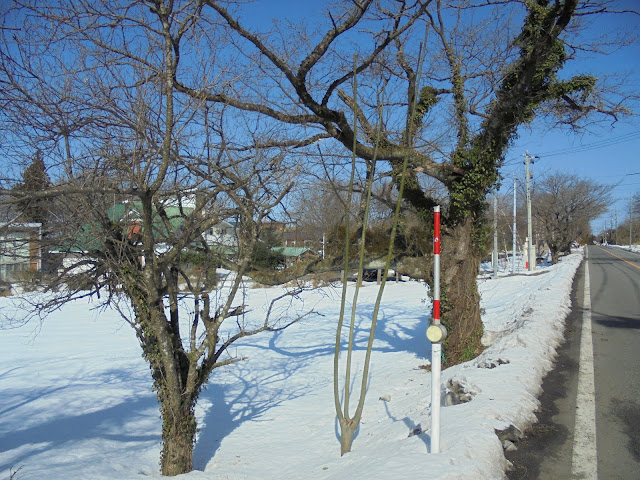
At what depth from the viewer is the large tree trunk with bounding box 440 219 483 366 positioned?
9211 millimetres

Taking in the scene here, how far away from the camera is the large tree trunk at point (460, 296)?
9.21 metres

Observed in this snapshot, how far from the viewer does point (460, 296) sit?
9.25m

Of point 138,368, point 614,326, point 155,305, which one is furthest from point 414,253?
point 138,368

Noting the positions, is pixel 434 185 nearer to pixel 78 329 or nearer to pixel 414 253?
pixel 414 253

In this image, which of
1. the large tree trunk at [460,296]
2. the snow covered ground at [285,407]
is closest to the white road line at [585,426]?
the snow covered ground at [285,407]

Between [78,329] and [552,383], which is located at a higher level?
[552,383]

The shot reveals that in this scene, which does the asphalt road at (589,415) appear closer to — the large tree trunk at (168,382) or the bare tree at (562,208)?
the large tree trunk at (168,382)

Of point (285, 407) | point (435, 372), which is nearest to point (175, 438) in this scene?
point (285, 407)

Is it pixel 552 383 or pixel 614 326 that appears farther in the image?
pixel 614 326

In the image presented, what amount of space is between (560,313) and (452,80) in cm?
571

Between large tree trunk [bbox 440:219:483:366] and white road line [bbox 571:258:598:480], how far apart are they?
1926 mm

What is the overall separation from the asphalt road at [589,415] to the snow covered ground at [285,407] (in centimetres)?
21

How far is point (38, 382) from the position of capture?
12.9 meters

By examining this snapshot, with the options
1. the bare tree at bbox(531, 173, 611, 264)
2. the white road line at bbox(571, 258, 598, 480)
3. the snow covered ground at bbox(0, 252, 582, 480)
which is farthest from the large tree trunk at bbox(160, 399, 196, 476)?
the bare tree at bbox(531, 173, 611, 264)
